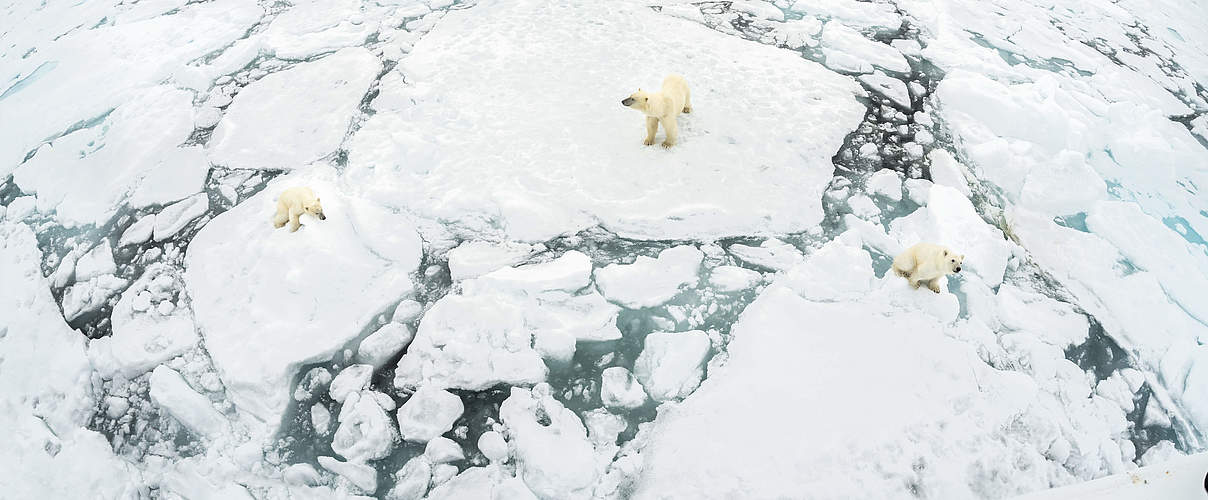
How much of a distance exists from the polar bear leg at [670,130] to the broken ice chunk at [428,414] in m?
2.03

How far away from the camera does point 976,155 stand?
3.78 metres

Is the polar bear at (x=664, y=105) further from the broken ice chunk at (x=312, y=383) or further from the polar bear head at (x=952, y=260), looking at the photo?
the broken ice chunk at (x=312, y=383)

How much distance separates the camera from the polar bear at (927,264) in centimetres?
267

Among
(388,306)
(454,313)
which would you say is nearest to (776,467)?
(454,313)

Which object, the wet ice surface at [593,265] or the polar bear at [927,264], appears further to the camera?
the polar bear at [927,264]

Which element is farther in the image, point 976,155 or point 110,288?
point 976,155

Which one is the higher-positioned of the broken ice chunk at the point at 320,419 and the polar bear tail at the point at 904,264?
the polar bear tail at the point at 904,264

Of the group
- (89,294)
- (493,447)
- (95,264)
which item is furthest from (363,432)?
(95,264)

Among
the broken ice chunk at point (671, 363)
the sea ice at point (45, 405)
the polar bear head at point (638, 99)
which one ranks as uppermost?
the polar bear head at point (638, 99)

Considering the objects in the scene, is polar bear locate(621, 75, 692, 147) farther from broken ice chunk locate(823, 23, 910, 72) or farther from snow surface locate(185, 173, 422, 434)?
broken ice chunk locate(823, 23, 910, 72)

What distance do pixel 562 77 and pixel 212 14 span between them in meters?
3.63

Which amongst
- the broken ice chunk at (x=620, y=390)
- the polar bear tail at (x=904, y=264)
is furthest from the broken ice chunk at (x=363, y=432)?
the polar bear tail at (x=904, y=264)

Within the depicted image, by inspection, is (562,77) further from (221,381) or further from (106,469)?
(106,469)

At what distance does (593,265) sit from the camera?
10.3ft
